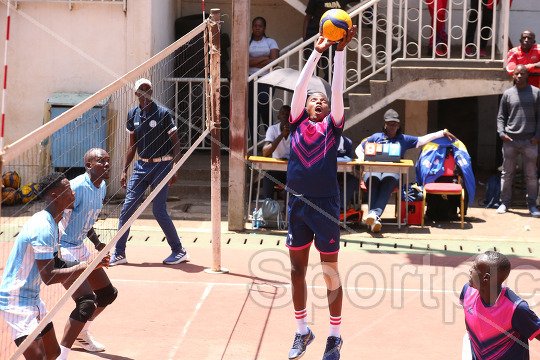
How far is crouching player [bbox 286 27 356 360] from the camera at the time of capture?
6402 millimetres

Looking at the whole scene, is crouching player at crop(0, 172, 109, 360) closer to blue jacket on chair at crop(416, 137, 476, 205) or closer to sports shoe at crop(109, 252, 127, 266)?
sports shoe at crop(109, 252, 127, 266)

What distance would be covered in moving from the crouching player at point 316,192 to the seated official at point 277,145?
15.9 feet

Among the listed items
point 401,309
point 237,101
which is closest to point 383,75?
point 237,101

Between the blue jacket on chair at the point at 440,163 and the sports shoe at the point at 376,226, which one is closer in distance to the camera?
the sports shoe at the point at 376,226

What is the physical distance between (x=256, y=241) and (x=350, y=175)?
1774mm

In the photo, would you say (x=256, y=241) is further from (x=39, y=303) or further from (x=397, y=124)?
(x=39, y=303)

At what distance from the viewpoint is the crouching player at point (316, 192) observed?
640cm

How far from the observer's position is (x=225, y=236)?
36.3 feet

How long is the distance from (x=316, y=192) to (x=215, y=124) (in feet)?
9.16

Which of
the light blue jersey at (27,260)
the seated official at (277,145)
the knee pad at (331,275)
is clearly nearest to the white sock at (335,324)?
the knee pad at (331,275)

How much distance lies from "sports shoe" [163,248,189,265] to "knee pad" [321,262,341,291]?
3323mm

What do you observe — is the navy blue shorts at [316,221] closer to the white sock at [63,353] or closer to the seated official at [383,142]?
the white sock at [63,353]

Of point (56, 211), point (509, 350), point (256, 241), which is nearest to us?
point (509, 350)

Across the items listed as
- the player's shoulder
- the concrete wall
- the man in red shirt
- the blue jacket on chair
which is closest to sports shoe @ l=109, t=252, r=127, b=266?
the blue jacket on chair
